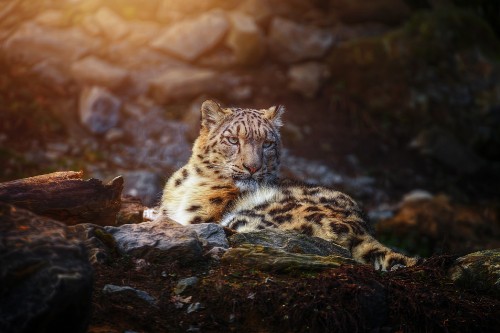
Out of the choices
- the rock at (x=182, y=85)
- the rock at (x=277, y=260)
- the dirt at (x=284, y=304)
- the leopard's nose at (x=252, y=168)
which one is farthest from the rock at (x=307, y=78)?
the dirt at (x=284, y=304)

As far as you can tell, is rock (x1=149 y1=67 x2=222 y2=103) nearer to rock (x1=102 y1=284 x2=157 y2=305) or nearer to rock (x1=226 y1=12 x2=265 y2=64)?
rock (x1=226 y1=12 x2=265 y2=64)

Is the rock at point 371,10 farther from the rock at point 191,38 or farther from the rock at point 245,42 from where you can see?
the rock at point 191,38

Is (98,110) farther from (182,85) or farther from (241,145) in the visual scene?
(241,145)

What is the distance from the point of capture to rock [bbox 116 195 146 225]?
7973 millimetres

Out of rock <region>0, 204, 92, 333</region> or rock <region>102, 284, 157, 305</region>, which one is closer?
rock <region>0, 204, 92, 333</region>

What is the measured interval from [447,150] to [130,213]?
11494 millimetres

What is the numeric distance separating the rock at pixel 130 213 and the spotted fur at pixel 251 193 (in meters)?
0.32

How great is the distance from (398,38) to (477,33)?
2.28 m

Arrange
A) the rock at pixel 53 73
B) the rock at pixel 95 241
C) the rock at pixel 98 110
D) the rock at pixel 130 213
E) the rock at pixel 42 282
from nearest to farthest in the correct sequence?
1. the rock at pixel 42 282
2. the rock at pixel 95 241
3. the rock at pixel 130 213
4. the rock at pixel 98 110
5. the rock at pixel 53 73

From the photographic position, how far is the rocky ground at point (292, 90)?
49.0ft

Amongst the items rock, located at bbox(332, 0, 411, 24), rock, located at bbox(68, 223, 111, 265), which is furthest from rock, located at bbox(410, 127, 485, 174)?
rock, located at bbox(68, 223, 111, 265)

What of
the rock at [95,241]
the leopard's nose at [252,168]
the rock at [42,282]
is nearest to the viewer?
the rock at [42,282]

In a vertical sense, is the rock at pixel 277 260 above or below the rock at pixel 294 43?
below

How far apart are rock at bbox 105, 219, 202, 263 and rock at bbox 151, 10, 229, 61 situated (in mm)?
12446
